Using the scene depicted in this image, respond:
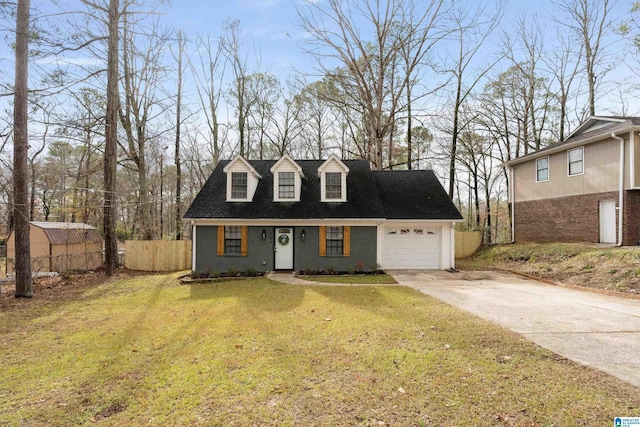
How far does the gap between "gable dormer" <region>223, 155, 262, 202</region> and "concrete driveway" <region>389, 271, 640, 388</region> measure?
770 centimetres

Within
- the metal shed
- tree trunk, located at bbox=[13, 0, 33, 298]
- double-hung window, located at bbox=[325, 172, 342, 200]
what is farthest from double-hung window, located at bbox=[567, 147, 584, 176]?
the metal shed

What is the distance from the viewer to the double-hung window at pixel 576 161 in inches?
587

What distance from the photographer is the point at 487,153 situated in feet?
80.2

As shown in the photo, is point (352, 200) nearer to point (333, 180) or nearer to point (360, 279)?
point (333, 180)

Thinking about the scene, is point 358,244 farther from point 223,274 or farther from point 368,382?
point 368,382

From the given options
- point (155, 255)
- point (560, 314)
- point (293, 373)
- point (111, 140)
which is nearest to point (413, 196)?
point (560, 314)

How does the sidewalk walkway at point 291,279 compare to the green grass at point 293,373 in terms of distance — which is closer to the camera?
the green grass at point 293,373

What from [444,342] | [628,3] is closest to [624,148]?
[628,3]

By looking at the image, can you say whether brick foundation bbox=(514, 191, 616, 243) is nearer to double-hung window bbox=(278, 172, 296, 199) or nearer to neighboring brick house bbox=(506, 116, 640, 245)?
neighboring brick house bbox=(506, 116, 640, 245)

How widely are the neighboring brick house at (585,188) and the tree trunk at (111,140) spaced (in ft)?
67.8

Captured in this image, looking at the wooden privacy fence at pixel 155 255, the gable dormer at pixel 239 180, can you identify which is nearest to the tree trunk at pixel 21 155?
the gable dormer at pixel 239 180

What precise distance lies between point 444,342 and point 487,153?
2327 centimetres

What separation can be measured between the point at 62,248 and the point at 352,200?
14807 millimetres

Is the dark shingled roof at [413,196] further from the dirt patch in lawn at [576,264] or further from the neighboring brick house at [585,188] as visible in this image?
the neighboring brick house at [585,188]
